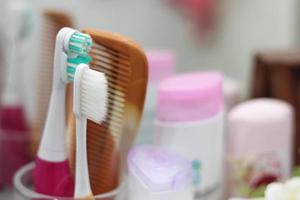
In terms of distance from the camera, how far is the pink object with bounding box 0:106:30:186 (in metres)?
0.58

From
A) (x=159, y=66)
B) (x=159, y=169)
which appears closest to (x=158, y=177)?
(x=159, y=169)

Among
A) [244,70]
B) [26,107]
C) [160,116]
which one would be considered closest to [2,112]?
[26,107]

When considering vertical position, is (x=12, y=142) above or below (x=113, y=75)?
below

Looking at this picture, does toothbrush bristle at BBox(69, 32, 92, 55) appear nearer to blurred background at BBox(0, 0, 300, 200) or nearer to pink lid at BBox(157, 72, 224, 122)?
pink lid at BBox(157, 72, 224, 122)

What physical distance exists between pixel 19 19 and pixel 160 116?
22 centimetres

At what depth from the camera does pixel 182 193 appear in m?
0.38

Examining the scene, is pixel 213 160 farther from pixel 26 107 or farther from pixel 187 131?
pixel 26 107

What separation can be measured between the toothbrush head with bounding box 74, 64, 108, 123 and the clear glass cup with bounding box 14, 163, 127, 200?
79mm

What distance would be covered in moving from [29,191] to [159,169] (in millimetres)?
102

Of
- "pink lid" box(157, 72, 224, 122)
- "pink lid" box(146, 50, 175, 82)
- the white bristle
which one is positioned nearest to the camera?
the white bristle

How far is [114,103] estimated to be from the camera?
15.0 inches

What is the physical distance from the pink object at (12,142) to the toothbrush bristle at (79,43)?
277mm

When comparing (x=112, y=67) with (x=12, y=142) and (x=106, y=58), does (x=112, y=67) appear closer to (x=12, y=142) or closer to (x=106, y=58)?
(x=106, y=58)

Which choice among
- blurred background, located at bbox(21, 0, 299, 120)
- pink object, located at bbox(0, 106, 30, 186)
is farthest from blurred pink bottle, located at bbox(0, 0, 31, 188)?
blurred background, located at bbox(21, 0, 299, 120)
